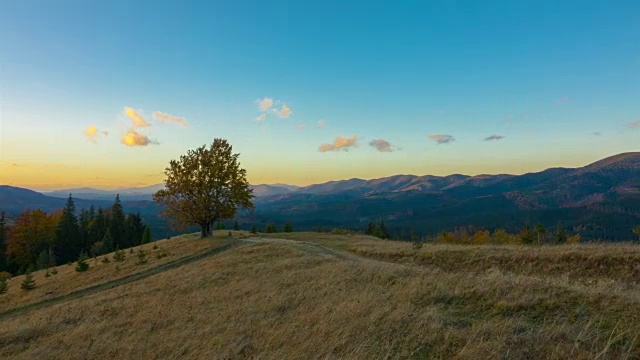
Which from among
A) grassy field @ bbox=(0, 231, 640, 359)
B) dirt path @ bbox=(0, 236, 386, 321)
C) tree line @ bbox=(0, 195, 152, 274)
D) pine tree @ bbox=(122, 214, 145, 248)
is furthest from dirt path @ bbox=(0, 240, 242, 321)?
pine tree @ bbox=(122, 214, 145, 248)

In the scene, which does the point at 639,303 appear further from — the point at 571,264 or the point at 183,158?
the point at 183,158

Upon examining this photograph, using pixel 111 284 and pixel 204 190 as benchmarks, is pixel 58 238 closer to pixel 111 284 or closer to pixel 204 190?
pixel 204 190

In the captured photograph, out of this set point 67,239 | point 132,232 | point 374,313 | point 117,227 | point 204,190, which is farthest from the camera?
point 132,232

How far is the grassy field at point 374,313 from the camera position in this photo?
7793 mm

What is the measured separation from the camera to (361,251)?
35.0 meters

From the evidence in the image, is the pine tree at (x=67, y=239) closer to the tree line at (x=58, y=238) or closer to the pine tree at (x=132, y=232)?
the tree line at (x=58, y=238)

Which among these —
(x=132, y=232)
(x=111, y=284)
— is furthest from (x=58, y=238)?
(x=111, y=284)

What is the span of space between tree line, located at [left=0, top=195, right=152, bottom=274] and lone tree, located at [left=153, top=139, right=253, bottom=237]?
3668 cm

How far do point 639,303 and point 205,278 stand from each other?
24127 mm

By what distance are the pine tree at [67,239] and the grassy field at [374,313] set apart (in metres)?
70.3

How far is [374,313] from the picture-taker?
35.3ft

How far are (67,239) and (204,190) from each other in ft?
174

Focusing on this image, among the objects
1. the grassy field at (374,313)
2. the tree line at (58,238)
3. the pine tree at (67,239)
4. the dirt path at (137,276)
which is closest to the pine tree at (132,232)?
the tree line at (58,238)

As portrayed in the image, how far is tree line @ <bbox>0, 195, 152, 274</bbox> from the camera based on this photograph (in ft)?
253
